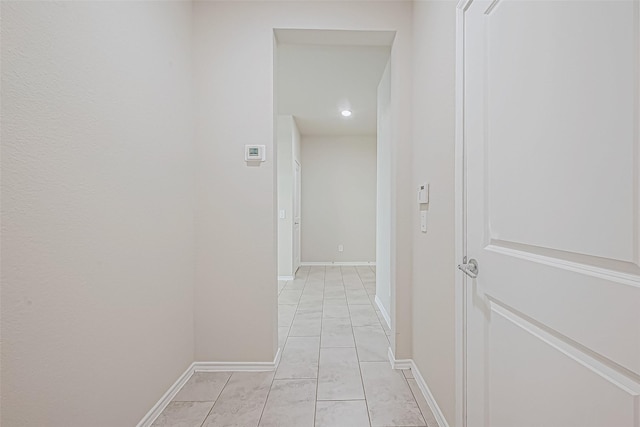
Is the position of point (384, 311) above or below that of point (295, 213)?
below

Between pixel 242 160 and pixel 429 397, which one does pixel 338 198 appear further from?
pixel 429 397

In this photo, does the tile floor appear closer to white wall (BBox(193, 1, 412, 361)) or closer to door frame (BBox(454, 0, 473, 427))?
white wall (BBox(193, 1, 412, 361))

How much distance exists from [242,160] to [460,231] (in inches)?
57.7

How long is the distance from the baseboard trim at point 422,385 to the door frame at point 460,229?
0.24 meters

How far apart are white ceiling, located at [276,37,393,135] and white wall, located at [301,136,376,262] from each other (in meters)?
0.97

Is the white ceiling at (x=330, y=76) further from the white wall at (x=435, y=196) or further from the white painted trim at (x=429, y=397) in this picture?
the white painted trim at (x=429, y=397)

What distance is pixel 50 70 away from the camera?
1064 mm

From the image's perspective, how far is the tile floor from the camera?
5.64 ft

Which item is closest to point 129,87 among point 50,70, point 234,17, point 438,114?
point 50,70

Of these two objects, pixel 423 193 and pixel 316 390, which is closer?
pixel 423 193

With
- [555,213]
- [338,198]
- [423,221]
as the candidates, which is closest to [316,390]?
[423,221]

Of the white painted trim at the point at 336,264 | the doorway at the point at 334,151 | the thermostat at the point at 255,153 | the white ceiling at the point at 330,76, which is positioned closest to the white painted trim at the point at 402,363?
the doorway at the point at 334,151

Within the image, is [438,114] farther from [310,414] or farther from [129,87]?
[310,414]

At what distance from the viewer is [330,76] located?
3715mm
